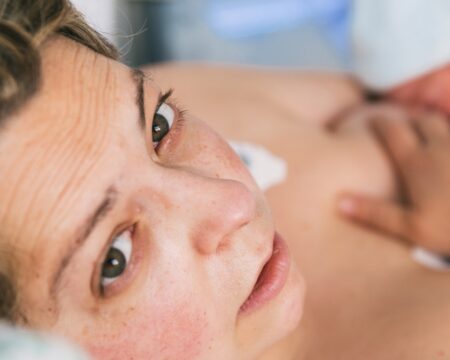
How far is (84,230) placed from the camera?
2.20 feet

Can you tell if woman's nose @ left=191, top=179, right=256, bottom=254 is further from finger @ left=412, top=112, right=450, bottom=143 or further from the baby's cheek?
finger @ left=412, top=112, right=450, bottom=143

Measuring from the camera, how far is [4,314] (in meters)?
0.67

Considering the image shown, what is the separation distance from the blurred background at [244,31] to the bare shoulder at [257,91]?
16.6 inches

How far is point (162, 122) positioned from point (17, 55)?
0.69 ft

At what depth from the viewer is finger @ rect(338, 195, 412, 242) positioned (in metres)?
1.13

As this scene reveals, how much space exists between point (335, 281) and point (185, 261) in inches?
16.0

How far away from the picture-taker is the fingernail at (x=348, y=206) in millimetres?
1151

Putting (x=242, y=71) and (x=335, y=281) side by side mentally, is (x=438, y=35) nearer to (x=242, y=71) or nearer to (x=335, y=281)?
(x=242, y=71)

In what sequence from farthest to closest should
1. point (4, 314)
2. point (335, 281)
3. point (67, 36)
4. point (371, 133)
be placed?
1. point (371, 133)
2. point (335, 281)
3. point (67, 36)
4. point (4, 314)

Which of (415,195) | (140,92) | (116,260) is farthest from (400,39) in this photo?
(116,260)

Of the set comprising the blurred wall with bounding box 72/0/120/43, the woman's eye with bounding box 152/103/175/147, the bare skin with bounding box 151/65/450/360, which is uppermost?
the woman's eye with bounding box 152/103/175/147

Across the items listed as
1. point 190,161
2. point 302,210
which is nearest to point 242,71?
point 302,210

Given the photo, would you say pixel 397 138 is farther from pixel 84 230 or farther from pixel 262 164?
pixel 84 230

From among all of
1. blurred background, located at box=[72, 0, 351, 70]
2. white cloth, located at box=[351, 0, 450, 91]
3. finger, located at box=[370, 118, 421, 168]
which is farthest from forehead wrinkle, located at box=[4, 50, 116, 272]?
blurred background, located at box=[72, 0, 351, 70]
